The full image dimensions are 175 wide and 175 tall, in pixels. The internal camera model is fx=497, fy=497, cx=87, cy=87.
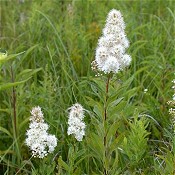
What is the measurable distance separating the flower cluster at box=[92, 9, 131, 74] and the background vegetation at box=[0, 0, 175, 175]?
0.15m

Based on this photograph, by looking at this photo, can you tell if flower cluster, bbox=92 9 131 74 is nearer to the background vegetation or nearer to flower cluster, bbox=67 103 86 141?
the background vegetation

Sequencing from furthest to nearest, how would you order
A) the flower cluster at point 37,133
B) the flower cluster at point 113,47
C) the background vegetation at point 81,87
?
1. the background vegetation at point 81,87
2. the flower cluster at point 37,133
3. the flower cluster at point 113,47

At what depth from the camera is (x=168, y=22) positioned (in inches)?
173

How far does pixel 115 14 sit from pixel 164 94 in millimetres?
1269

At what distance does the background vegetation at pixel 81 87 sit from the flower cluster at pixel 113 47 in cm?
15

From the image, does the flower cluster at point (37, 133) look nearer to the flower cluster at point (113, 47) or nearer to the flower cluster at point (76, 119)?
the flower cluster at point (76, 119)

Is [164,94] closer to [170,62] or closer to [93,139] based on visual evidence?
[170,62]

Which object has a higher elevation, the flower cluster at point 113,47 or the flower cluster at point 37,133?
the flower cluster at point 113,47

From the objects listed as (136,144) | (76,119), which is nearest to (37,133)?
(76,119)

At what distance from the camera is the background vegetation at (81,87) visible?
8.14 ft

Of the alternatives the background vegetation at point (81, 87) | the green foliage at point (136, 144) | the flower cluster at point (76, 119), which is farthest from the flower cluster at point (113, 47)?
the green foliage at point (136, 144)

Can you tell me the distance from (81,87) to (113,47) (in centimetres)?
134

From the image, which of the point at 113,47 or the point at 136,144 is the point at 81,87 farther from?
the point at 113,47

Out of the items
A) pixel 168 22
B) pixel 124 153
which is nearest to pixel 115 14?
pixel 124 153
